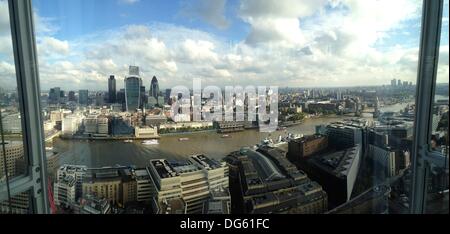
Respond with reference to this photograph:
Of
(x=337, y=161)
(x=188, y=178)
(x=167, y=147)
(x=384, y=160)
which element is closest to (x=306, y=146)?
(x=337, y=161)

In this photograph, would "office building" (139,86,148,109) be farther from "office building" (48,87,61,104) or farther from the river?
"office building" (48,87,61,104)

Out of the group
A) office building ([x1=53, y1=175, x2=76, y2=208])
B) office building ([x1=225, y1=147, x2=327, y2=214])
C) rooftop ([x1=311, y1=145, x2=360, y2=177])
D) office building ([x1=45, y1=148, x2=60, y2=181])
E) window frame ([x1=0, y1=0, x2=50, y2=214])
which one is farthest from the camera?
rooftop ([x1=311, y1=145, x2=360, y2=177])

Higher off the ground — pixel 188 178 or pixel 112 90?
pixel 112 90

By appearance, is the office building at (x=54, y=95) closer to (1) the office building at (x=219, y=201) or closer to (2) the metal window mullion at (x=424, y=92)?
(1) the office building at (x=219, y=201)

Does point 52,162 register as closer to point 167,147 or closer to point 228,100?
point 167,147

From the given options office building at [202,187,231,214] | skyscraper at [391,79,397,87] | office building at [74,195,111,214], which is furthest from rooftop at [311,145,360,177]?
office building at [74,195,111,214]

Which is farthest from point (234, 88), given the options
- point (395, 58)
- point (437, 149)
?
point (437, 149)

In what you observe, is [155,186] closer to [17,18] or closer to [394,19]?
[17,18]
